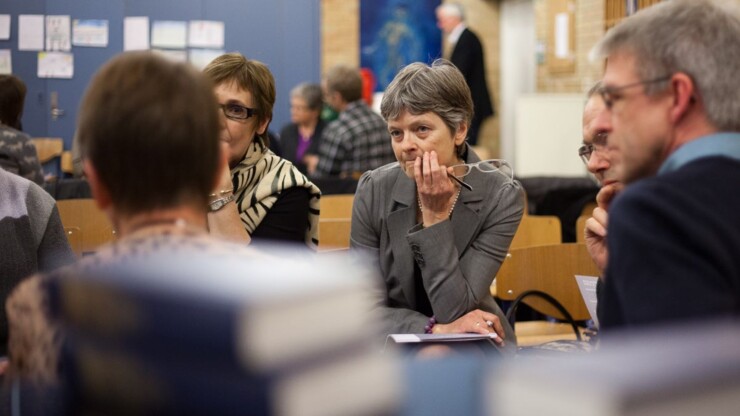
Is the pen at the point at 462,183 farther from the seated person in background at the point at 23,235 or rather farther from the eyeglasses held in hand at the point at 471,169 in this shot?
the seated person in background at the point at 23,235

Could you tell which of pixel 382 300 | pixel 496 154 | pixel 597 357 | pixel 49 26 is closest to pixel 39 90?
pixel 49 26

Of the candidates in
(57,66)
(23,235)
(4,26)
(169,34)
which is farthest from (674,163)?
(57,66)

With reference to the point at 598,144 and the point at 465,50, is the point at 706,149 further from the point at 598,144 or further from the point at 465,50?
the point at 465,50

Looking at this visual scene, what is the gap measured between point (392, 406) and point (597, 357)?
0.14 metres

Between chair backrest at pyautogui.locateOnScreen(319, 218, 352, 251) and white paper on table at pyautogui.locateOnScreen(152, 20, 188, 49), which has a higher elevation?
white paper on table at pyautogui.locateOnScreen(152, 20, 188, 49)

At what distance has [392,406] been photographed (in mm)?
632

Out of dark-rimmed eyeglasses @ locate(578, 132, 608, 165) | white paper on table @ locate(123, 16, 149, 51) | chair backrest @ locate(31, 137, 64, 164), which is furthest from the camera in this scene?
chair backrest @ locate(31, 137, 64, 164)

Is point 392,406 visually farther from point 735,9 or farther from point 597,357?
point 735,9

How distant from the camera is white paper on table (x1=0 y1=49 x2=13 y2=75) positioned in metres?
7.42

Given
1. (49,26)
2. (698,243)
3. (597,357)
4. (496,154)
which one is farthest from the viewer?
(496,154)

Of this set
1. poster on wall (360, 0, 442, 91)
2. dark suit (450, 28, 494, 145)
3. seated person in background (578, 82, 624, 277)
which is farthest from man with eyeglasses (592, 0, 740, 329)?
poster on wall (360, 0, 442, 91)

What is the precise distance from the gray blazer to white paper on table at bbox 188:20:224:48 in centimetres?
488

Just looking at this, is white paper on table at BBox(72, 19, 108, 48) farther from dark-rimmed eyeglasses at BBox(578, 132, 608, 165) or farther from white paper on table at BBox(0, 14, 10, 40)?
dark-rimmed eyeglasses at BBox(578, 132, 608, 165)

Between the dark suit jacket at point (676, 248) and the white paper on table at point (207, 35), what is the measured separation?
6.59 m
